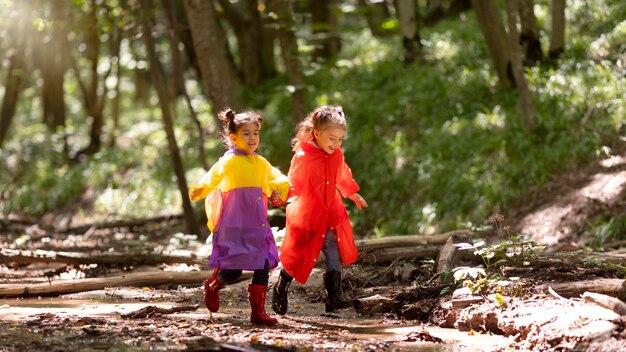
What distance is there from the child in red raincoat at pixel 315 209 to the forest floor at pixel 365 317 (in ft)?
1.05

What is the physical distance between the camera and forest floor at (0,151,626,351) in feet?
16.5

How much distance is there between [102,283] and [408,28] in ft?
36.6

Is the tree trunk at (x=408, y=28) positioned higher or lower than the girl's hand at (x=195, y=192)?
higher

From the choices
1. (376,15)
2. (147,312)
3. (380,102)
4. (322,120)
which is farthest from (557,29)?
(147,312)

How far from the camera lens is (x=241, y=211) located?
6172 millimetres

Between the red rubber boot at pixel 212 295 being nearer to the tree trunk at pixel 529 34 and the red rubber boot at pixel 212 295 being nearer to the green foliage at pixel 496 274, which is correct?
the green foliage at pixel 496 274

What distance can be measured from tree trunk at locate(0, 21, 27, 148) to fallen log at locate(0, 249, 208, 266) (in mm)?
16198

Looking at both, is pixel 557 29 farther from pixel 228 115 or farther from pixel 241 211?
pixel 241 211

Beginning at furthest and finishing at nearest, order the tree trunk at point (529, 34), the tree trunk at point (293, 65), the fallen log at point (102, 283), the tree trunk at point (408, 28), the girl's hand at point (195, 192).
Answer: the tree trunk at point (408, 28) < the tree trunk at point (529, 34) < the tree trunk at point (293, 65) < the fallen log at point (102, 283) < the girl's hand at point (195, 192)

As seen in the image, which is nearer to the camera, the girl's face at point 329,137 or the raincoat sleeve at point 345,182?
the girl's face at point 329,137

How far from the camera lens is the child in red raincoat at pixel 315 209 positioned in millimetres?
6684

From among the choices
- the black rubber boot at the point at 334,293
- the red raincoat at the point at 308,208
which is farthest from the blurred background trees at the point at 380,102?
the red raincoat at the point at 308,208

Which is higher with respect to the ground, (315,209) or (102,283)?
(315,209)

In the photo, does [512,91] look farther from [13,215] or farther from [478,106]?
[13,215]
